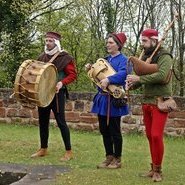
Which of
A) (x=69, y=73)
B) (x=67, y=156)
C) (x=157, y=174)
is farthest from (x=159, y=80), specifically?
(x=67, y=156)

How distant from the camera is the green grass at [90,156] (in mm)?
6598

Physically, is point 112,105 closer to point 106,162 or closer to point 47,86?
point 106,162

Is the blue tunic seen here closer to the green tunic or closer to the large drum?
the green tunic

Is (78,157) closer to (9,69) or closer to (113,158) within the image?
(113,158)

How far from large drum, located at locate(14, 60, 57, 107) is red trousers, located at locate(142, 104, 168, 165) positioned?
1.61m

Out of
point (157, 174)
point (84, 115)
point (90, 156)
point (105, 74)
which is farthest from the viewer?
point (84, 115)

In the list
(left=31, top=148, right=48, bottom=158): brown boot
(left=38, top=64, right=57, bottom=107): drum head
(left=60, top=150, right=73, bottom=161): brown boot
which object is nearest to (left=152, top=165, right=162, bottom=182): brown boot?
(left=60, top=150, right=73, bottom=161): brown boot

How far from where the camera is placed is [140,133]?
448 inches

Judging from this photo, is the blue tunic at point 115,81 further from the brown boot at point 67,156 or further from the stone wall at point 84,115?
the stone wall at point 84,115

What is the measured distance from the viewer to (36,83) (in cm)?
740

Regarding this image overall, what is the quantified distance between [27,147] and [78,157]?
1222 millimetres

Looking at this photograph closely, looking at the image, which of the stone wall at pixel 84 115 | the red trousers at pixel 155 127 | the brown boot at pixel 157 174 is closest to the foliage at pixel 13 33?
the stone wall at pixel 84 115

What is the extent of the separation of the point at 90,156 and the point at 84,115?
11.1 feet

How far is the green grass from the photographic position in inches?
260
